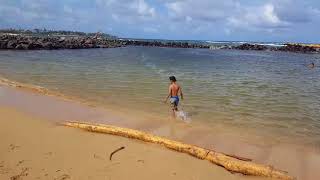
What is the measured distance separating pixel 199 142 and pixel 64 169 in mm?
4126

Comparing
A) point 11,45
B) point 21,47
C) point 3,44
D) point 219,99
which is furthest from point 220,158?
point 3,44

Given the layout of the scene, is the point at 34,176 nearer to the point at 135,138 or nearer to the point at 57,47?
the point at 135,138

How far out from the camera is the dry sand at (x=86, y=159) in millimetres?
6945

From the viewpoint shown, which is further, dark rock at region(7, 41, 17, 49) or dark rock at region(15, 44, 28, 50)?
dark rock at region(15, 44, 28, 50)

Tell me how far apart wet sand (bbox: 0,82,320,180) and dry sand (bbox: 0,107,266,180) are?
0.06 ft

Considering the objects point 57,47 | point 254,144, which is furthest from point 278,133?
point 57,47

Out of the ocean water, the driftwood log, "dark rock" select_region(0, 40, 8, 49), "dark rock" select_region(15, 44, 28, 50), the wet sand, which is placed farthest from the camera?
"dark rock" select_region(15, 44, 28, 50)

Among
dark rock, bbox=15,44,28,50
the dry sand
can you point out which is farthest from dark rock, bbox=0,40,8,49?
the dry sand

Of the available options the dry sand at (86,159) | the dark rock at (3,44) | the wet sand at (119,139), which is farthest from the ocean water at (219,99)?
the dark rock at (3,44)

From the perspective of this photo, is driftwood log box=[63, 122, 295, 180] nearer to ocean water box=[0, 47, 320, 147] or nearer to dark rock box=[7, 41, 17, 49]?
ocean water box=[0, 47, 320, 147]

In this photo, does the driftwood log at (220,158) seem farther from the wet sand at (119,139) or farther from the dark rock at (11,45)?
the dark rock at (11,45)

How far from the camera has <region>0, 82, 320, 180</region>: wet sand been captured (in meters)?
7.98

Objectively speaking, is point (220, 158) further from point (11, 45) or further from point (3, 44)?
point (3, 44)

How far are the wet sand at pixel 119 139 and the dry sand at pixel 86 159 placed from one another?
2 cm
